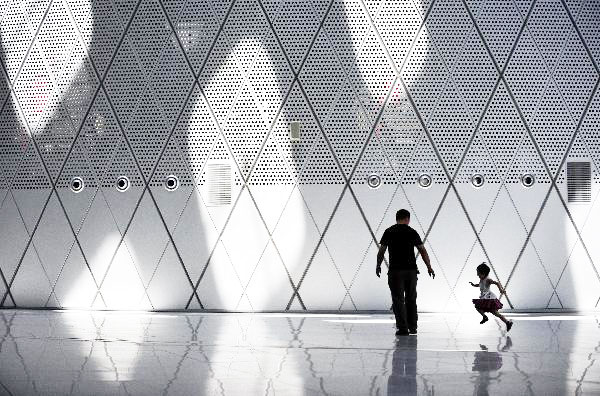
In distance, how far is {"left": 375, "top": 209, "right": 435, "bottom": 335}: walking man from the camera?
32.5ft

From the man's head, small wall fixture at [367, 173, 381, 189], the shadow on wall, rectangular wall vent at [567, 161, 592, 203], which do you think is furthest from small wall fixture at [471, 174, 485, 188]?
the man's head

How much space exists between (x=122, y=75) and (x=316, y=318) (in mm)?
5641

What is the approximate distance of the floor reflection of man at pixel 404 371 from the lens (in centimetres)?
541

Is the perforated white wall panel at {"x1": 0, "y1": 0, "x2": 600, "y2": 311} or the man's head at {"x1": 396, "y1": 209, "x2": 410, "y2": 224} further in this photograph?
the perforated white wall panel at {"x1": 0, "y1": 0, "x2": 600, "y2": 311}

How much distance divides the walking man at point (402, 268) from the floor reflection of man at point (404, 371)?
1.11m

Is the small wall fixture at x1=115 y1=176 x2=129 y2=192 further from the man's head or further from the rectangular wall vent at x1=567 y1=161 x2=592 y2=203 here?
the rectangular wall vent at x1=567 y1=161 x2=592 y2=203

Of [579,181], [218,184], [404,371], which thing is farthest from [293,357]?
[579,181]

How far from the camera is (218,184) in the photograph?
14273 mm

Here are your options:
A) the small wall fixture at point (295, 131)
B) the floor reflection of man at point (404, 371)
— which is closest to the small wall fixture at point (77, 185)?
the small wall fixture at point (295, 131)

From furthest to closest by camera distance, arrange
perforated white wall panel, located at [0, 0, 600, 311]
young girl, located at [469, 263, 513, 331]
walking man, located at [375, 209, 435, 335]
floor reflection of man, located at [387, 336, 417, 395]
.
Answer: perforated white wall panel, located at [0, 0, 600, 311], young girl, located at [469, 263, 513, 331], walking man, located at [375, 209, 435, 335], floor reflection of man, located at [387, 336, 417, 395]

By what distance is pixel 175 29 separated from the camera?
14.6m

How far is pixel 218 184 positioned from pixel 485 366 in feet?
27.2

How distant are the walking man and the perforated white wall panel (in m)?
4.00

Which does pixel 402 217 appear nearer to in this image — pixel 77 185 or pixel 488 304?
pixel 488 304
